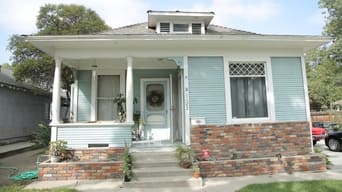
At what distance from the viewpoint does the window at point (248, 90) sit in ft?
21.3

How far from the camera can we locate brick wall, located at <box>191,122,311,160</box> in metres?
5.99

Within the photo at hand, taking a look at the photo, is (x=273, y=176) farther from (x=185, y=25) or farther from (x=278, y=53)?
(x=185, y=25)

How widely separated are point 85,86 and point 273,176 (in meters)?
6.18

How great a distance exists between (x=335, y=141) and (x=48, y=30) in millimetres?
16530

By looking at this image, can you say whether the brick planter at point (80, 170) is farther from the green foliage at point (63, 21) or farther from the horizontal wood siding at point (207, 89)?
the green foliage at point (63, 21)

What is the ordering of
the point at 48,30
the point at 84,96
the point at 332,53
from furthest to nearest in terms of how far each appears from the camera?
1. the point at 332,53
2. the point at 48,30
3. the point at 84,96

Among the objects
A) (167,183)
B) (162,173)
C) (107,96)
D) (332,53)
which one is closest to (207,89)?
(162,173)

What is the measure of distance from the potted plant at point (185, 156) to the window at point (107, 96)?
318 centimetres

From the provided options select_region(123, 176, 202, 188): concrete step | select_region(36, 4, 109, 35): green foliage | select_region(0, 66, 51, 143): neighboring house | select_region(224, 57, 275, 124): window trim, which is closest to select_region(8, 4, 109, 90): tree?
select_region(36, 4, 109, 35): green foliage

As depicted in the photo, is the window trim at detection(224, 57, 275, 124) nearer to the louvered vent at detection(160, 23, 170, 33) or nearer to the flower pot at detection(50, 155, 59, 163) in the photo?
the louvered vent at detection(160, 23, 170, 33)

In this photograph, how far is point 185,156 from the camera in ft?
18.1

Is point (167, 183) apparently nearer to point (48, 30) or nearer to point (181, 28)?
point (181, 28)

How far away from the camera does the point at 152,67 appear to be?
7895 millimetres

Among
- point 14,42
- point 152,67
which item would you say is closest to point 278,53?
point 152,67
